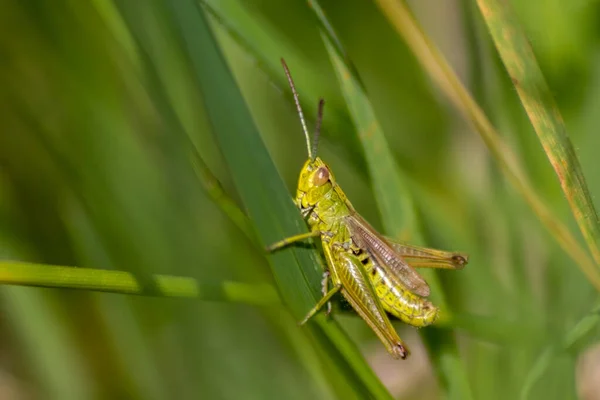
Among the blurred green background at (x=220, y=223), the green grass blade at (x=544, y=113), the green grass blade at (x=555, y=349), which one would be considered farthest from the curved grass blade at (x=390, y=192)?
the green grass blade at (x=544, y=113)

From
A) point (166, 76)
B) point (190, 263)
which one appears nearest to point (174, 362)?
point (190, 263)

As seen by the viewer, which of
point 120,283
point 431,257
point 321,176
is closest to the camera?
point 120,283

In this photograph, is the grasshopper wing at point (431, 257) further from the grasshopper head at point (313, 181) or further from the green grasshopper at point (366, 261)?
the grasshopper head at point (313, 181)

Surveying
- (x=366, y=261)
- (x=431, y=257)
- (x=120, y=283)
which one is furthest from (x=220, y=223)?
(x=120, y=283)

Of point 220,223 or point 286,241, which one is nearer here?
point 286,241

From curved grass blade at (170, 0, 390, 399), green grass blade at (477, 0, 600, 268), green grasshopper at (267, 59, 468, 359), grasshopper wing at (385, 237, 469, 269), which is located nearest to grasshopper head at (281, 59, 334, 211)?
green grasshopper at (267, 59, 468, 359)

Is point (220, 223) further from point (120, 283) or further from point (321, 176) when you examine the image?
point (120, 283)
